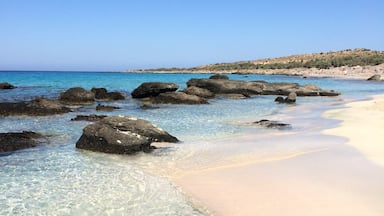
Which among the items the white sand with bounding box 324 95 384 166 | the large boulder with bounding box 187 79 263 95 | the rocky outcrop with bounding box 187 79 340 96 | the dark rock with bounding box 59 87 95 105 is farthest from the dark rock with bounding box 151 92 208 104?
the white sand with bounding box 324 95 384 166

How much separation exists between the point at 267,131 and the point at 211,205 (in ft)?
25.9

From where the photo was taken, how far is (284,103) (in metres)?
27.2

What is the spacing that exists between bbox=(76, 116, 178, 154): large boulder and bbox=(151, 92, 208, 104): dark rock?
14016 mm

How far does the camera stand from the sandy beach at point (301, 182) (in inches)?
263

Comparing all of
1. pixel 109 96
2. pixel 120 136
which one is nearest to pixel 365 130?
pixel 120 136

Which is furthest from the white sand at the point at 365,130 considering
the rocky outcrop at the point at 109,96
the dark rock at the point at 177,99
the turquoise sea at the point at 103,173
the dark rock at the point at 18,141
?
the rocky outcrop at the point at 109,96

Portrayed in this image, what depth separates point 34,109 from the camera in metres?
19.8

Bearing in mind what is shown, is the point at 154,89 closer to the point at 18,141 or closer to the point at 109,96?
the point at 109,96

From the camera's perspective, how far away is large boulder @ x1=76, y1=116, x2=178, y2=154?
1108 cm

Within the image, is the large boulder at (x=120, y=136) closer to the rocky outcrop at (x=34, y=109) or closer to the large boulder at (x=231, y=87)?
the rocky outcrop at (x=34, y=109)

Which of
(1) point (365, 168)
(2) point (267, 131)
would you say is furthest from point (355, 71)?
(1) point (365, 168)

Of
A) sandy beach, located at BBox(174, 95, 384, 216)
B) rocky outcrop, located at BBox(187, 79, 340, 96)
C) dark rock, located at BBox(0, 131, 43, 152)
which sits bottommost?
rocky outcrop, located at BBox(187, 79, 340, 96)

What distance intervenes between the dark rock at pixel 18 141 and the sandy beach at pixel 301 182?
5336 millimetres

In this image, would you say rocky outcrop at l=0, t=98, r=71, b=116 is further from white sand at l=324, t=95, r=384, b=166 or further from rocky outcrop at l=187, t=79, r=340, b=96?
rocky outcrop at l=187, t=79, r=340, b=96
